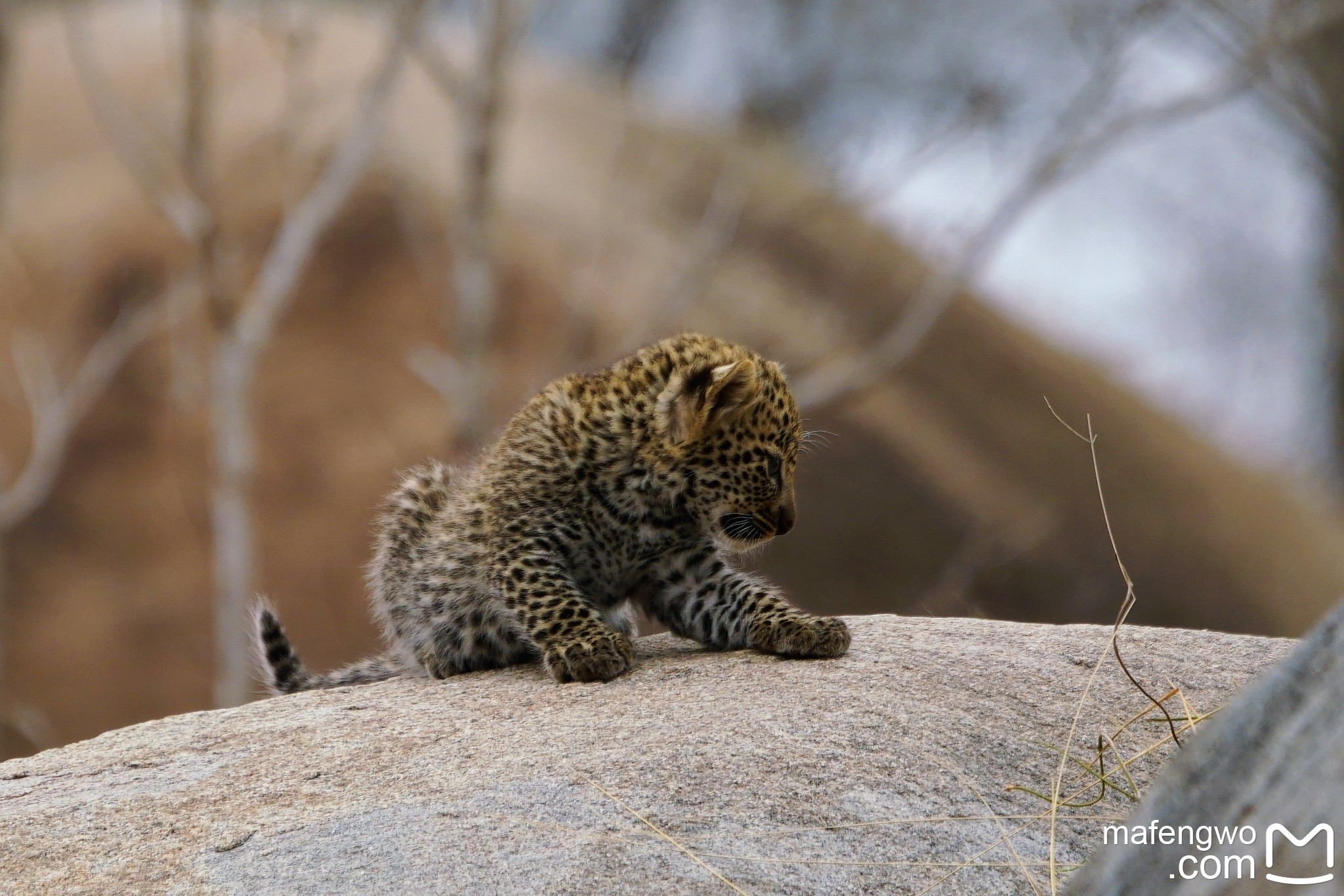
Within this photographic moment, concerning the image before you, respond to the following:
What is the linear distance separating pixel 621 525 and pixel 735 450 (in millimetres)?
520

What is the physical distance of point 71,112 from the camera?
61.2ft

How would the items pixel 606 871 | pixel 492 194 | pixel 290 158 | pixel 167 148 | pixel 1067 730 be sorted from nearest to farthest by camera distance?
pixel 606 871, pixel 1067 730, pixel 492 194, pixel 290 158, pixel 167 148

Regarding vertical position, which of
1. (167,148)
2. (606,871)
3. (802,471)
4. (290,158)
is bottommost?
(606,871)

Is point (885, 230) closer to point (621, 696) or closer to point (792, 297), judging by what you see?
point (792, 297)

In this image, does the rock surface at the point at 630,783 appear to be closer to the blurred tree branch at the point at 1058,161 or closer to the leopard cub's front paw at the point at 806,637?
the leopard cub's front paw at the point at 806,637

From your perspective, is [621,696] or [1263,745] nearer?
[1263,745]

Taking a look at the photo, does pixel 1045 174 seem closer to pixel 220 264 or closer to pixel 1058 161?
pixel 1058 161

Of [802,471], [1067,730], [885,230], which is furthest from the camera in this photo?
[885,230]

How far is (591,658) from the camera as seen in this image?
4.62m

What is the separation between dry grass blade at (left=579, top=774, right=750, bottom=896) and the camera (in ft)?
10.4

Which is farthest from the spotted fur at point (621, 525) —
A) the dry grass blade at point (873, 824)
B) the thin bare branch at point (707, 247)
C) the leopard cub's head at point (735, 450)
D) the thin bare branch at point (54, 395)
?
the thin bare branch at point (54, 395)

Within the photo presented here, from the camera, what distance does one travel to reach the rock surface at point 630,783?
333 centimetres

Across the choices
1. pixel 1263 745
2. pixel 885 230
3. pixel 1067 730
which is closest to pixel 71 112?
pixel 885 230

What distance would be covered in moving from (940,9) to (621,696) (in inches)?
649
